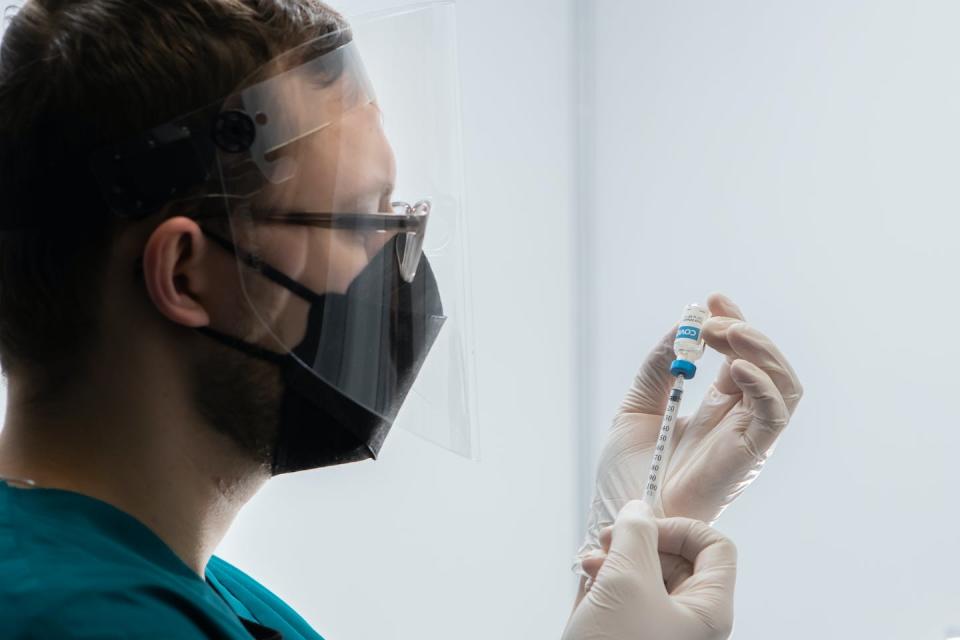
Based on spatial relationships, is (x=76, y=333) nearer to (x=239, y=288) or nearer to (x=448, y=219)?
(x=239, y=288)

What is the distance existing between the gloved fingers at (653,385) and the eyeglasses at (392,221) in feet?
1.74

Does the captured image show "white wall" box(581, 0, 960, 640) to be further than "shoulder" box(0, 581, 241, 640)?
Yes

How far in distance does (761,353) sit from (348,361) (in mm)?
594

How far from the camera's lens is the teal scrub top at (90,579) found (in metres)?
0.67

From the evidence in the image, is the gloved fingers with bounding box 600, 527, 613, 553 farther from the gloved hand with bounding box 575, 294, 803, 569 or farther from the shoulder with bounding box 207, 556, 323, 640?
the shoulder with bounding box 207, 556, 323, 640

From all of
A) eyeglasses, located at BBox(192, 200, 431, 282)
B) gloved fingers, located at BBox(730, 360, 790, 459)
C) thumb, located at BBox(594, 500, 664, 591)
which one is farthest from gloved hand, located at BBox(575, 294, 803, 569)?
eyeglasses, located at BBox(192, 200, 431, 282)

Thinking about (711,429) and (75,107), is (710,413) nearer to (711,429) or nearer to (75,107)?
(711,429)

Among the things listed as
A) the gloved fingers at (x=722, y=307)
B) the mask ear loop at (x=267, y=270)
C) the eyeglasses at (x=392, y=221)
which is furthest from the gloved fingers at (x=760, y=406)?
the mask ear loop at (x=267, y=270)

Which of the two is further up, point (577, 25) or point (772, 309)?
point (577, 25)

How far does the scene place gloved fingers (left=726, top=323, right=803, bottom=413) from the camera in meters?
1.24

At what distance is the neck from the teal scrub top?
34 millimetres

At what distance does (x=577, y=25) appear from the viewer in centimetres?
247

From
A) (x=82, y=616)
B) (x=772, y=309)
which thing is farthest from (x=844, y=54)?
(x=82, y=616)

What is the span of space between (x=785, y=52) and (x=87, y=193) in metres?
1.75
